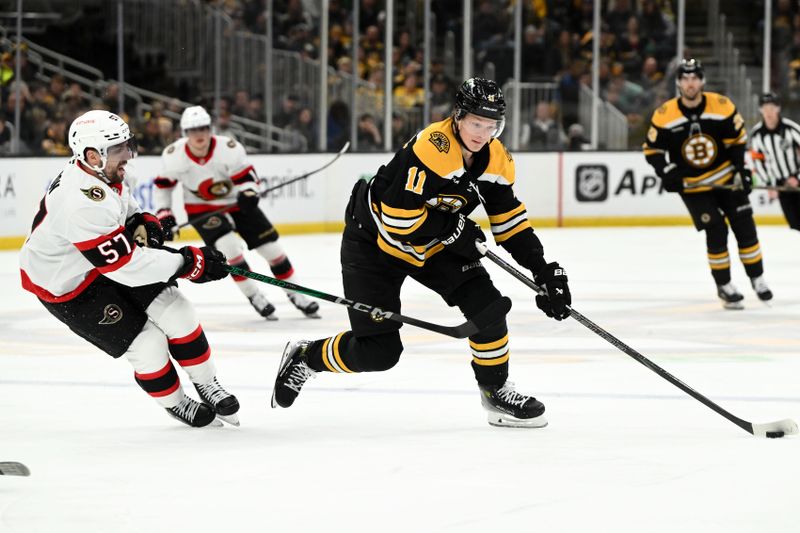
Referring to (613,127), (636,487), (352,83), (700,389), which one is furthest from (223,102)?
(636,487)

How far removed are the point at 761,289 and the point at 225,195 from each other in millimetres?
2712

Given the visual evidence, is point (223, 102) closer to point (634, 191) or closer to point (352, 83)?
point (352, 83)

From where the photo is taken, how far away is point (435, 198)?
11.9ft

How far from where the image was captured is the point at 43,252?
3645 mm

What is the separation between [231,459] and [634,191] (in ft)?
26.3

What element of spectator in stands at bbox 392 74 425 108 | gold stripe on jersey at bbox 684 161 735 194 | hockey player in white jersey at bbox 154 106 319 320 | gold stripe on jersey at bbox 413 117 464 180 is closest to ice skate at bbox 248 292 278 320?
hockey player in white jersey at bbox 154 106 319 320

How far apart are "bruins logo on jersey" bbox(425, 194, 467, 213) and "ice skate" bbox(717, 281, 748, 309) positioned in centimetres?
319

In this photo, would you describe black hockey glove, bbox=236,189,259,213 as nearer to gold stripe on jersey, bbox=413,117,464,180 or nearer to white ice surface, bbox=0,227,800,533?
white ice surface, bbox=0,227,800,533

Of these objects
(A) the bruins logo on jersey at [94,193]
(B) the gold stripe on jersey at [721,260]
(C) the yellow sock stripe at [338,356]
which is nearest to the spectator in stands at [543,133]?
(B) the gold stripe on jersey at [721,260]

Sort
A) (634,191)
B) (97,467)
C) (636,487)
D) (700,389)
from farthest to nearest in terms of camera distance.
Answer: (634,191) → (700,389) → (97,467) → (636,487)

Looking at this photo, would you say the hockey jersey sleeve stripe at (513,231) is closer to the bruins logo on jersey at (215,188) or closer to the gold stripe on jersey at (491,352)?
the gold stripe on jersey at (491,352)

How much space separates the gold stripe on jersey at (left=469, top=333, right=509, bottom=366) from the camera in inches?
150

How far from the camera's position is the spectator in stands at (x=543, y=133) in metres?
11.4

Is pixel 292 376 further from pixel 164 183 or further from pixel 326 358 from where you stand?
pixel 164 183
